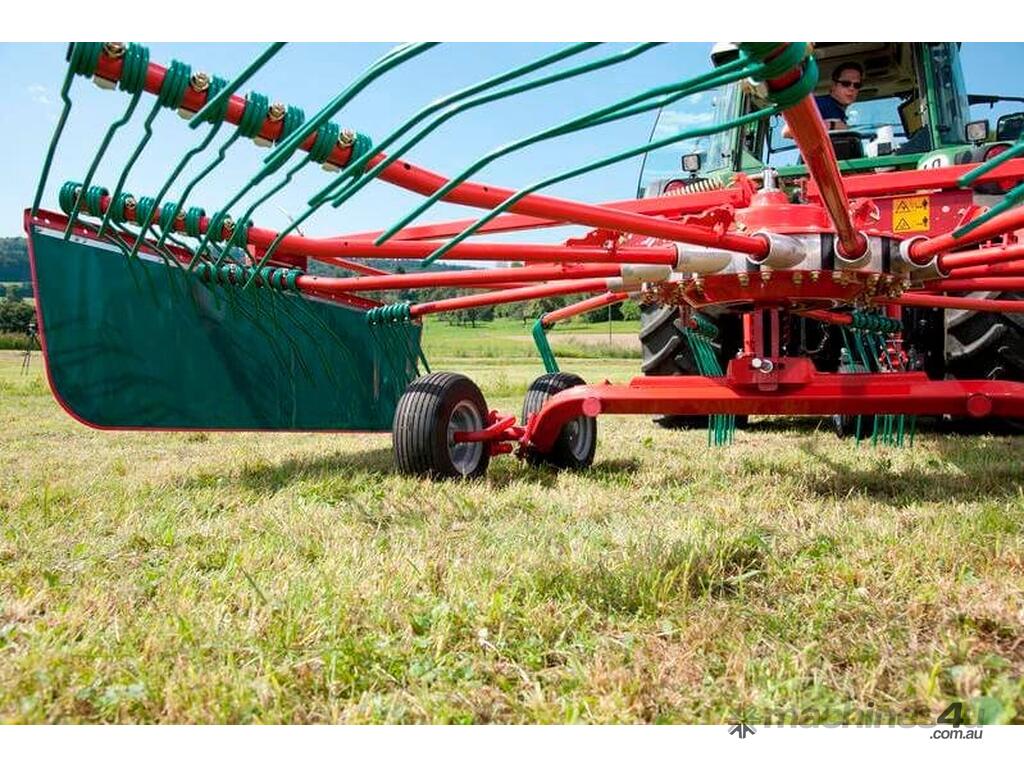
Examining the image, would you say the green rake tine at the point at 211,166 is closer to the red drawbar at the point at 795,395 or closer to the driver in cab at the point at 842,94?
the red drawbar at the point at 795,395

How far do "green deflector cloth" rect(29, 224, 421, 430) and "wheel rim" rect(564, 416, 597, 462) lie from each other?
115cm

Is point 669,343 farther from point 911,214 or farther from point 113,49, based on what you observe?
point 113,49

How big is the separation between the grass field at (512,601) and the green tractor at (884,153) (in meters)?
1.64

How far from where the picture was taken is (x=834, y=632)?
4.53 feet

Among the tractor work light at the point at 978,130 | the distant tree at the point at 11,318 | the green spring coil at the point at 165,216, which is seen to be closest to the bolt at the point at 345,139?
the green spring coil at the point at 165,216

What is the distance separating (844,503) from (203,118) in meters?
2.07

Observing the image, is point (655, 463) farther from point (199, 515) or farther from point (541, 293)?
point (199, 515)

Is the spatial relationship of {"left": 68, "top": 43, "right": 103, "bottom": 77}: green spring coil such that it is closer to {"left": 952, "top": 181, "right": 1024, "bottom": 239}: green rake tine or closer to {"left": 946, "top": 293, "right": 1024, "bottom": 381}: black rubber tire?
{"left": 952, "top": 181, "right": 1024, "bottom": 239}: green rake tine

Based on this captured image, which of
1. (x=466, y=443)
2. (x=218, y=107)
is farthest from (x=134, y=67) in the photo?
(x=466, y=443)

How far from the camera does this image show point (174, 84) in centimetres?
150

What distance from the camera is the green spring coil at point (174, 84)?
4.91ft

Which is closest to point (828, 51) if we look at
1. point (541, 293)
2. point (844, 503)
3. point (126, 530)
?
point (541, 293)

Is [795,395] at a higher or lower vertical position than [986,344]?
lower

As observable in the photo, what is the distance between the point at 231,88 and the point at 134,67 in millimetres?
219
